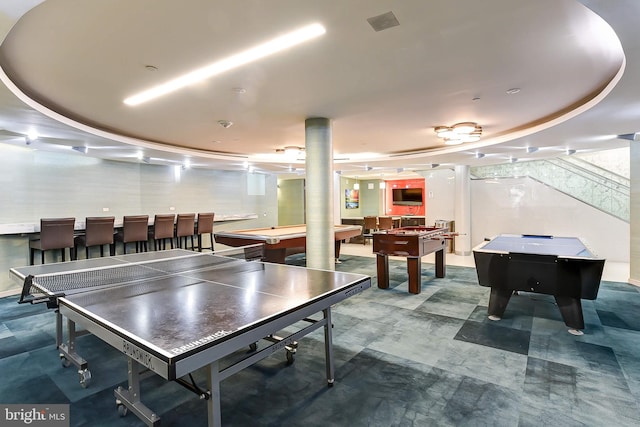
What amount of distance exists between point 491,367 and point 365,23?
9.97 ft

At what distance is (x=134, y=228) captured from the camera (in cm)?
607

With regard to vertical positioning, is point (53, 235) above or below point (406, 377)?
above

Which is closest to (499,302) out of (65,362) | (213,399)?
(213,399)

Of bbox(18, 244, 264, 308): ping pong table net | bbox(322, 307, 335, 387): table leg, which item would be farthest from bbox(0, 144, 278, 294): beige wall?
bbox(322, 307, 335, 387): table leg

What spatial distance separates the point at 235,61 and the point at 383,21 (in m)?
1.37

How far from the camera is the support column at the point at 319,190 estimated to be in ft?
15.6

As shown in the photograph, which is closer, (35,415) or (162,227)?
(35,415)

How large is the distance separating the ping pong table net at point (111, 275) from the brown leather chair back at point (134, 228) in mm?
3015

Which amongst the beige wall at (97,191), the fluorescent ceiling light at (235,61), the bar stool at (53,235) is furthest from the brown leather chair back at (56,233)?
the fluorescent ceiling light at (235,61)

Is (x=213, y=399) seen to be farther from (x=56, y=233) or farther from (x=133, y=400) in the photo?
(x=56, y=233)

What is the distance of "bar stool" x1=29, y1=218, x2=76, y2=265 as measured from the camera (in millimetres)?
4877

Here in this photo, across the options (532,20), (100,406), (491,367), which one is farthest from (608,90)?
(100,406)

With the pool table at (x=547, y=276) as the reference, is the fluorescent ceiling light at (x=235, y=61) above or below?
above

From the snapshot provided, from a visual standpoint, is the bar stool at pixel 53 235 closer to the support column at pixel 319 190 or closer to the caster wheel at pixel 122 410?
the support column at pixel 319 190
